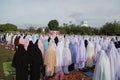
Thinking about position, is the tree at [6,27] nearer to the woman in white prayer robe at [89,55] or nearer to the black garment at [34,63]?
the woman in white prayer robe at [89,55]

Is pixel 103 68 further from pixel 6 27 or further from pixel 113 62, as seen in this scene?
pixel 6 27

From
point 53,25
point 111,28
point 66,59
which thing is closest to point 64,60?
point 66,59

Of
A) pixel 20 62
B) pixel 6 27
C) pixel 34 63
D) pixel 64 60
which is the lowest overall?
pixel 64 60

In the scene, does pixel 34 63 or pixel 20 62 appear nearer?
pixel 20 62

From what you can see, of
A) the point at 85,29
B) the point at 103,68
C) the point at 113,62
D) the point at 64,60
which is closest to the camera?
the point at 103,68

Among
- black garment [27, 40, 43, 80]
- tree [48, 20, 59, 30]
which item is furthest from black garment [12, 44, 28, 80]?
tree [48, 20, 59, 30]

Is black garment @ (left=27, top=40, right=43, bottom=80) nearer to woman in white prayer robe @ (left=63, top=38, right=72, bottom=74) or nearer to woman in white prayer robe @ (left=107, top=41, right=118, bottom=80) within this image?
woman in white prayer robe @ (left=63, top=38, right=72, bottom=74)

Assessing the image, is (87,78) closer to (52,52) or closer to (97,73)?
(52,52)

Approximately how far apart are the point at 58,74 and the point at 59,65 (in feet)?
3.71

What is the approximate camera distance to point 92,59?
1213cm

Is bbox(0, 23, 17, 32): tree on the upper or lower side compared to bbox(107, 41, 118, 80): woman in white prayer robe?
upper

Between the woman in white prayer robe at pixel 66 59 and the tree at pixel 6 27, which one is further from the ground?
the tree at pixel 6 27

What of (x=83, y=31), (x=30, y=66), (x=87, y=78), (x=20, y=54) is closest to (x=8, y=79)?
(x=30, y=66)

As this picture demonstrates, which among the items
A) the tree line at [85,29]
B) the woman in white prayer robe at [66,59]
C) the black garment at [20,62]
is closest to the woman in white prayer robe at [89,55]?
the woman in white prayer robe at [66,59]
